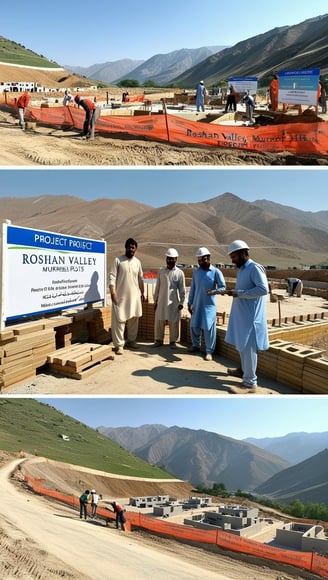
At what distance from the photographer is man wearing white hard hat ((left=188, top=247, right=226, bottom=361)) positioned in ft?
20.9

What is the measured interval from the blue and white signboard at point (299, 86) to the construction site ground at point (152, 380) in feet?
40.6

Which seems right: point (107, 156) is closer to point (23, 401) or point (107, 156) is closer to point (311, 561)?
point (311, 561)

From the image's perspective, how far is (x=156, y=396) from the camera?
5316mm

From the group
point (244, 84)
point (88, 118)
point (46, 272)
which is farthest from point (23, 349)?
point (244, 84)

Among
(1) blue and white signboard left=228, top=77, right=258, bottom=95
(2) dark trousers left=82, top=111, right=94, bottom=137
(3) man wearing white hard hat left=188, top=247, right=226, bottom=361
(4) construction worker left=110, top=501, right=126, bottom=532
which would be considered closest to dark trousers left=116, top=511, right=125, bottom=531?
(4) construction worker left=110, top=501, right=126, bottom=532

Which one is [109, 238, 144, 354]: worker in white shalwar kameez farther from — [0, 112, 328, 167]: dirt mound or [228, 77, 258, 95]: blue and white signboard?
[228, 77, 258, 95]: blue and white signboard

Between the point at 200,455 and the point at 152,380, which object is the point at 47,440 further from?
the point at 200,455

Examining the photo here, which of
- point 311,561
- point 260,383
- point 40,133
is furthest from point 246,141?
point 311,561

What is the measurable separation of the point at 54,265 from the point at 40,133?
29.8ft

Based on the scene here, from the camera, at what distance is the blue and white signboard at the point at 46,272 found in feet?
18.0

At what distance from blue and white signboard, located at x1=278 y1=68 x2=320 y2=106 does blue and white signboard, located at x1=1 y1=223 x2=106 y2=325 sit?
1133cm

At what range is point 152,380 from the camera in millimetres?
5777

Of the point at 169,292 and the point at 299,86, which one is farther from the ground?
the point at 299,86

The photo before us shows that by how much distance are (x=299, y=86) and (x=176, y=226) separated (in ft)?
174
